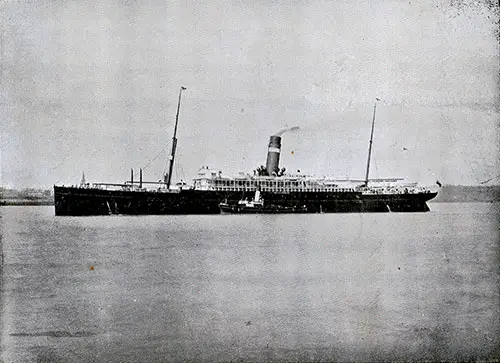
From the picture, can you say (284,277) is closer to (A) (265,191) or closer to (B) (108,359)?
(B) (108,359)

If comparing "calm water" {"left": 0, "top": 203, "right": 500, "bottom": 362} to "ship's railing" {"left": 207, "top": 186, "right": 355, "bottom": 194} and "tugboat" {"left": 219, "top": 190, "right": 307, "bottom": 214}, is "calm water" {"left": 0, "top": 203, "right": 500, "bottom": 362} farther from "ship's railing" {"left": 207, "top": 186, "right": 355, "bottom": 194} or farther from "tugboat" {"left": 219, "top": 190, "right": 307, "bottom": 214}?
"tugboat" {"left": 219, "top": 190, "right": 307, "bottom": 214}

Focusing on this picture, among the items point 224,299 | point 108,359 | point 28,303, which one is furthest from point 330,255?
point 28,303

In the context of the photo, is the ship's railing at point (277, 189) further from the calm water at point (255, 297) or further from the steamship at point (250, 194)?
the calm water at point (255, 297)

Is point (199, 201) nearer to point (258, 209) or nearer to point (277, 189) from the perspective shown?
point (258, 209)

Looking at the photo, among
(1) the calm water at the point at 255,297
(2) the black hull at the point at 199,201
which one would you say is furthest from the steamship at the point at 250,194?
(1) the calm water at the point at 255,297

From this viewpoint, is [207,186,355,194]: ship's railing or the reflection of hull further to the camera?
the reflection of hull

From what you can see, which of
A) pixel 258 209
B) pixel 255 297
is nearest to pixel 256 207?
pixel 258 209

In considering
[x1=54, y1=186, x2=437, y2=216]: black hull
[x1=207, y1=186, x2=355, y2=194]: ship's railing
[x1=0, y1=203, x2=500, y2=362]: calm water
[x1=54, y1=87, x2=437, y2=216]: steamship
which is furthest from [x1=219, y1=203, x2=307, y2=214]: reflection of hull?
[x1=0, y1=203, x2=500, y2=362]: calm water

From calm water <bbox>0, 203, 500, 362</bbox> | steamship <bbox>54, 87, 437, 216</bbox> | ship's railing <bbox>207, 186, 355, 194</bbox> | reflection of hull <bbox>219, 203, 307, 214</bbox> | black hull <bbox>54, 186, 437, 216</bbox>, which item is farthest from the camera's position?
reflection of hull <bbox>219, 203, 307, 214</bbox>
